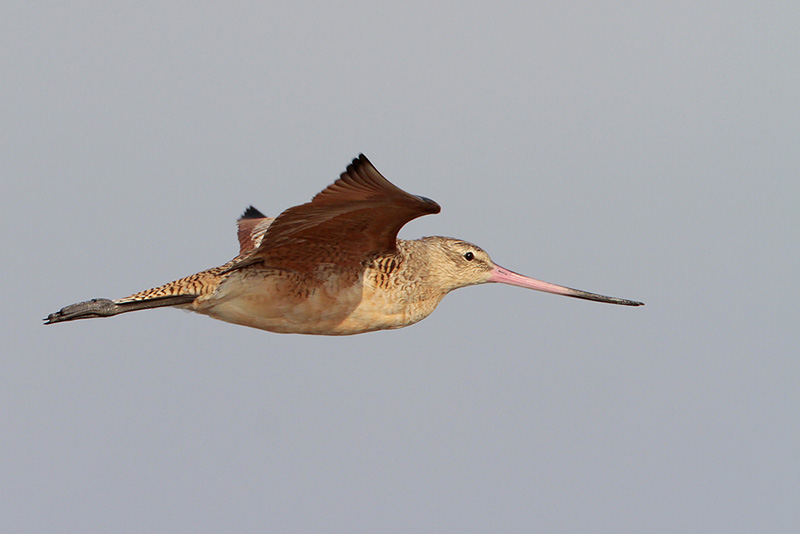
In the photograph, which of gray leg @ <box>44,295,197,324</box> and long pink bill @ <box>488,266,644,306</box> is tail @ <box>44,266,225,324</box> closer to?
gray leg @ <box>44,295,197,324</box>

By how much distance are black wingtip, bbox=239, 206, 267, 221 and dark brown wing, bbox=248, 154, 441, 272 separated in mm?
3155

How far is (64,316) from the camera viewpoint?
888 cm

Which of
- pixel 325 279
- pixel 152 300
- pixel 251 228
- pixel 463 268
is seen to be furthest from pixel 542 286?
pixel 152 300

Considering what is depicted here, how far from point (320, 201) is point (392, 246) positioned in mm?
1263

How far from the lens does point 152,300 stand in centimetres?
912

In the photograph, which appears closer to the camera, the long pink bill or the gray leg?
the gray leg

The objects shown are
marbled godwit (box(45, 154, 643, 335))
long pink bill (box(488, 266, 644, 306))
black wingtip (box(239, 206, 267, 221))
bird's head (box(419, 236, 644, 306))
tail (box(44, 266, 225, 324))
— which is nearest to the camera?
marbled godwit (box(45, 154, 643, 335))

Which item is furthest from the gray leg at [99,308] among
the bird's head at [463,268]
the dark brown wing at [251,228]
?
the bird's head at [463,268]

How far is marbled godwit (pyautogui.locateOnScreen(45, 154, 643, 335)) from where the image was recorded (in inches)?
344

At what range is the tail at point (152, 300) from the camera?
8883 mm

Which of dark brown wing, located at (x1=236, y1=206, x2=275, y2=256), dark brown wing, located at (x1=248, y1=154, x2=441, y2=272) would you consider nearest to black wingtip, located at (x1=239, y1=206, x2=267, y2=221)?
dark brown wing, located at (x1=236, y1=206, x2=275, y2=256)

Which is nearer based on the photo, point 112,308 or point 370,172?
point 370,172

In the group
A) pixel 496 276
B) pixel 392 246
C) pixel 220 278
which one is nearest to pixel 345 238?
pixel 392 246

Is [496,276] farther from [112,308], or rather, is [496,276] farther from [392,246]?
[112,308]
